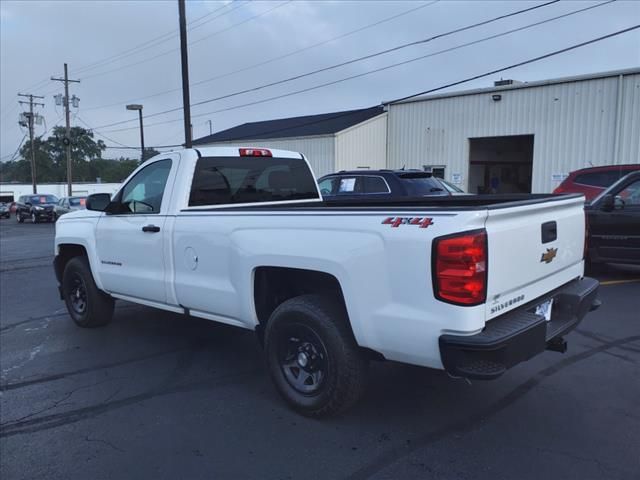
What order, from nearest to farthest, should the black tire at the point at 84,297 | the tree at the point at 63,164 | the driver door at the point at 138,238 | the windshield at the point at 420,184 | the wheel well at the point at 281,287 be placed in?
the wheel well at the point at 281,287, the driver door at the point at 138,238, the black tire at the point at 84,297, the windshield at the point at 420,184, the tree at the point at 63,164

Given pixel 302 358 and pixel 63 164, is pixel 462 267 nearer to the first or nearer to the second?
pixel 302 358

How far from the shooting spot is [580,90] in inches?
733

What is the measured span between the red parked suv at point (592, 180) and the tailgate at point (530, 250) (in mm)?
8033

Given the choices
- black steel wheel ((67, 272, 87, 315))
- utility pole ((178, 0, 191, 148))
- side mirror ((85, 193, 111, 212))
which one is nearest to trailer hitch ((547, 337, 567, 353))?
side mirror ((85, 193, 111, 212))

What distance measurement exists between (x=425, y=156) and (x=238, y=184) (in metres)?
19.2

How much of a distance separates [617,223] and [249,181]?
620 centimetres

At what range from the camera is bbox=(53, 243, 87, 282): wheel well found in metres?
6.39

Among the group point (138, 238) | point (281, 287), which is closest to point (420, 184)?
point (138, 238)

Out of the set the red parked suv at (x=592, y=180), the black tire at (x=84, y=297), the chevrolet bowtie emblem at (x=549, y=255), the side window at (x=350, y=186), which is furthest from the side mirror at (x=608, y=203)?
the black tire at (x=84, y=297)

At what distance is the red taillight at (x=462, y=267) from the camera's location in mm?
2893

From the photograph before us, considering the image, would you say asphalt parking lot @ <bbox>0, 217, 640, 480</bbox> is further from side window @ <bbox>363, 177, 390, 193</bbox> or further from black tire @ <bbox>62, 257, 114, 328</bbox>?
side window @ <bbox>363, 177, 390, 193</bbox>

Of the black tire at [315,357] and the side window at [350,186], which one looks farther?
the side window at [350,186]

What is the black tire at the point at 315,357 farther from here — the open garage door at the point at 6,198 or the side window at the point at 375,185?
the open garage door at the point at 6,198

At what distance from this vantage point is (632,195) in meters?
8.40
